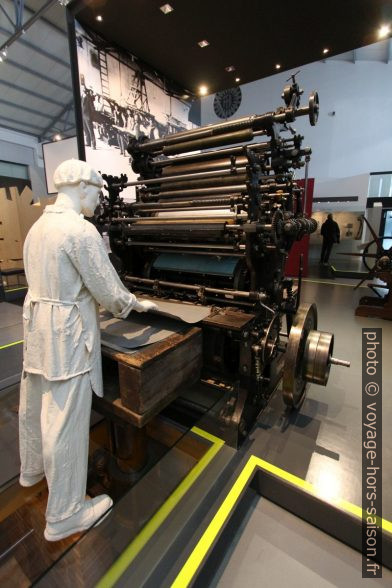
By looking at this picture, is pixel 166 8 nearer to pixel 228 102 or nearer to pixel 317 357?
pixel 317 357

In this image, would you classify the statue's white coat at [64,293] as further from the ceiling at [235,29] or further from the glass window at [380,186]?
the glass window at [380,186]

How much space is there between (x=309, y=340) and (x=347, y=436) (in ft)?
2.38

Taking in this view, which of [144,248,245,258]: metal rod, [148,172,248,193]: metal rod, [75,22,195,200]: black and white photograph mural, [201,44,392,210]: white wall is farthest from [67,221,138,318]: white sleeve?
[201,44,392,210]: white wall

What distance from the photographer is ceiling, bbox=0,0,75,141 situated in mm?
5164

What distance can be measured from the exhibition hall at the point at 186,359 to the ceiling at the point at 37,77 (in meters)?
1.50

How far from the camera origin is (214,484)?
59.7 inches

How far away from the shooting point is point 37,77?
7.23 metres

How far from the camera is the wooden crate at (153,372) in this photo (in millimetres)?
1156

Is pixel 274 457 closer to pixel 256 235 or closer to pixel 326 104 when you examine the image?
pixel 256 235

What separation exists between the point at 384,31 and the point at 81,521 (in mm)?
5190

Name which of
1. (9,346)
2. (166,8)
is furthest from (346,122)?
(9,346)

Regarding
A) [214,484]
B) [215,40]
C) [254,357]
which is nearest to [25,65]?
[215,40]

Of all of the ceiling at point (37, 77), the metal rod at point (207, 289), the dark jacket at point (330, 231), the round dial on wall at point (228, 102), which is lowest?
the metal rod at point (207, 289)

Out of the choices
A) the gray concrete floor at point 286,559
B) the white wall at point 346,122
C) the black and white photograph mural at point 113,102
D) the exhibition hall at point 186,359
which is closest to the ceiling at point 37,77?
the exhibition hall at point 186,359
